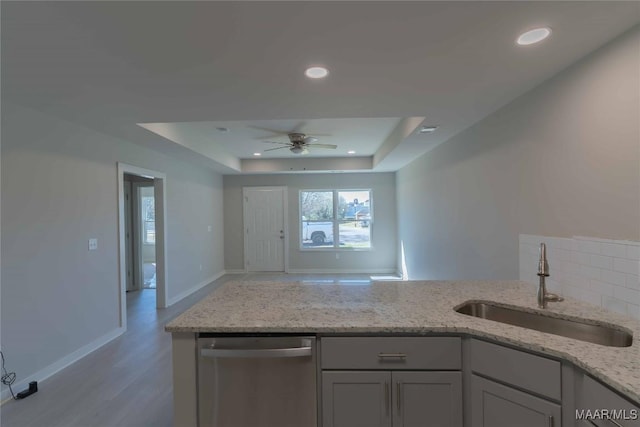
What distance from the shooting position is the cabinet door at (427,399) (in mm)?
1402

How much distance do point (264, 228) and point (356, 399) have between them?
5833 millimetres

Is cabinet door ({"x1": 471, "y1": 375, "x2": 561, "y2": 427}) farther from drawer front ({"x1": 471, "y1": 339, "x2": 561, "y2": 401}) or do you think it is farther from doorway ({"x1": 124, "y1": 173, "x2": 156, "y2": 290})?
doorway ({"x1": 124, "y1": 173, "x2": 156, "y2": 290})

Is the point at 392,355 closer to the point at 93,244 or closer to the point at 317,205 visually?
the point at 93,244

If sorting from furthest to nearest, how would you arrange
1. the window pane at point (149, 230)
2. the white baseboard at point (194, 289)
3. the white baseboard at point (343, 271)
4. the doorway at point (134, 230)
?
the window pane at point (149, 230) → the white baseboard at point (343, 271) → the doorway at point (134, 230) → the white baseboard at point (194, 289)

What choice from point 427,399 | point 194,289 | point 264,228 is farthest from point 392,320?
point 264,228

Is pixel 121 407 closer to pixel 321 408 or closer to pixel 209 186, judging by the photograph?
pixel 321 408

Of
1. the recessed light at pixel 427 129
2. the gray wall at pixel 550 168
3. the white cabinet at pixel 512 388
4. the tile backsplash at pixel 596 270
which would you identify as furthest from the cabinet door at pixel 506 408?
the recessed light at pixel 427 129

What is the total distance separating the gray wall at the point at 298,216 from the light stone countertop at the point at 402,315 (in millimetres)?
4711

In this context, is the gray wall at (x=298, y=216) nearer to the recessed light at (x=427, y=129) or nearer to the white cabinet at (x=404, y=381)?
the recessed light at (x=427, y=129)

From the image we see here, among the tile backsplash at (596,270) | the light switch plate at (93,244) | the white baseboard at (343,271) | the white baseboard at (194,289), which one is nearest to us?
the tile backsplash at (596,270)

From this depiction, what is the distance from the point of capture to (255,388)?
57.0 inches

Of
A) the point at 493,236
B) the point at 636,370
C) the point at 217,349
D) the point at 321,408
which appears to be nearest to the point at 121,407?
the point at 217,349

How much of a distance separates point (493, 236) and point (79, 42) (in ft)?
10.9

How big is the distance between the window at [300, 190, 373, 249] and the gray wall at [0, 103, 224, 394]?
3.73m
